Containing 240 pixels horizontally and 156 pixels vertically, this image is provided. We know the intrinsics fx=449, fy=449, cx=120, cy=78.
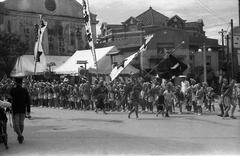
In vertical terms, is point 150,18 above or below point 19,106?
above

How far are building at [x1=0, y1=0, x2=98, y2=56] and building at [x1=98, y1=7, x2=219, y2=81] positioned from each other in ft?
15.2

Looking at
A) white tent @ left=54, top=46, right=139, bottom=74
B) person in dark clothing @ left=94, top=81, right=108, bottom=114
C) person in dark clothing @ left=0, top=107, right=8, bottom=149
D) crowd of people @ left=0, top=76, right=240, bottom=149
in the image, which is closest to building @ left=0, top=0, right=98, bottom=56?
white tent @ left=54, top=46, right=139, bottom=74

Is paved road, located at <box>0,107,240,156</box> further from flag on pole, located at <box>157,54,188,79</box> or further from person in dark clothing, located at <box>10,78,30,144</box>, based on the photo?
flag on pole, located at <box>157,54,188,79</box>

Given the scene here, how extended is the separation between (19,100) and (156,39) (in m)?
43.4

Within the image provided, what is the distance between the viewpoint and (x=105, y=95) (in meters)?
22.3

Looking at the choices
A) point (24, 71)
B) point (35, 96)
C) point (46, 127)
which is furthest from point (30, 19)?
point (46, 127)

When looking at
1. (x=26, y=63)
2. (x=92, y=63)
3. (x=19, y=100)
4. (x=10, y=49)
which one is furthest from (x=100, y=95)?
(x=10, y=49)

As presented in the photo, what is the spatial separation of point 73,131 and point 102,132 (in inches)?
38.7

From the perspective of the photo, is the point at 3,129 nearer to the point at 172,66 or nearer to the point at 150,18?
the point at 172,66

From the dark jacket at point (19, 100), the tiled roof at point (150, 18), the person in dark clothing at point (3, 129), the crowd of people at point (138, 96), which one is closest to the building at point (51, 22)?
the tiled roof at point (150, 18)

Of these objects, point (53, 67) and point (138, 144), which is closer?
point (138, 144)

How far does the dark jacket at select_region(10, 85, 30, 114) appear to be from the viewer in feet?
37.9

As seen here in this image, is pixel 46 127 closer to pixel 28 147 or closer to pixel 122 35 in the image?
pixel 28 147

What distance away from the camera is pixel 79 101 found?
2514cm
